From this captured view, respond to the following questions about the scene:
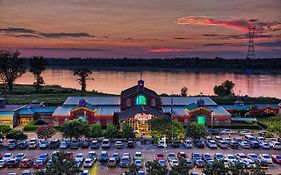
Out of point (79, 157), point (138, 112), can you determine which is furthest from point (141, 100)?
point (79, 157)

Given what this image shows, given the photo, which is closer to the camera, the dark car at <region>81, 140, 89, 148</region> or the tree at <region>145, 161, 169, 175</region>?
the tree at <region>145, 161, 169, 175</region>

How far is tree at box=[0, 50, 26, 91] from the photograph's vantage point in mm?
80875

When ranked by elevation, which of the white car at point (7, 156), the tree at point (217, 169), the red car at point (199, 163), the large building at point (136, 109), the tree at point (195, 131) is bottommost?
the red car at point (199, 163)

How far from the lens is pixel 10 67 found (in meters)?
81.0

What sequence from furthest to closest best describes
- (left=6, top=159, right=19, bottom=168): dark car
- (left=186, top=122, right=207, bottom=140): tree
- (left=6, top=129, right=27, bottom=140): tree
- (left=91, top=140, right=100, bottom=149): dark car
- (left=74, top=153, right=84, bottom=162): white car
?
1. (left=6, top=129, right=27, bottom=140): tree
2. (left=186, top=122, right=207, bottom=140): tree
3. (left=91, top=140, right=100, bottom=149): dark car
4. (left=74, top=153, right=84, bottom=162): white car
5. (left=6, top=159, right=19, bottom=168): dark car

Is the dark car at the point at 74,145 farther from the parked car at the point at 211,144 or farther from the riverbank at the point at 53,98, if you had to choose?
the riverbank at the point at 53,98

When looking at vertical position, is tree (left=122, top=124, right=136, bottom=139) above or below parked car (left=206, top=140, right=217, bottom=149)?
above

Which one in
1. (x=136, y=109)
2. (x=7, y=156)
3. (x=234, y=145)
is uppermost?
(x=136, y=109)

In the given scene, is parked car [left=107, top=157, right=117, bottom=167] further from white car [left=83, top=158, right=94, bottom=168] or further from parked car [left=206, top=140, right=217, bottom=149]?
parked car [left=206, top=140, right=217, bottom=149]

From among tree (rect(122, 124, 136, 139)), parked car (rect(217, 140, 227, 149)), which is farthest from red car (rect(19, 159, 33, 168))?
parked car (rect(217, 140, 227, 149))

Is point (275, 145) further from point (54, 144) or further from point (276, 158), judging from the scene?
point (54, 144)

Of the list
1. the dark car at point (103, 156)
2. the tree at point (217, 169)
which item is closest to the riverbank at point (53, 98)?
the dark car at point (103, 156)

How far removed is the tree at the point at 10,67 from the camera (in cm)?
8088

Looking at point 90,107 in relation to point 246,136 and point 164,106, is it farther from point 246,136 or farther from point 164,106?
point 246,136
